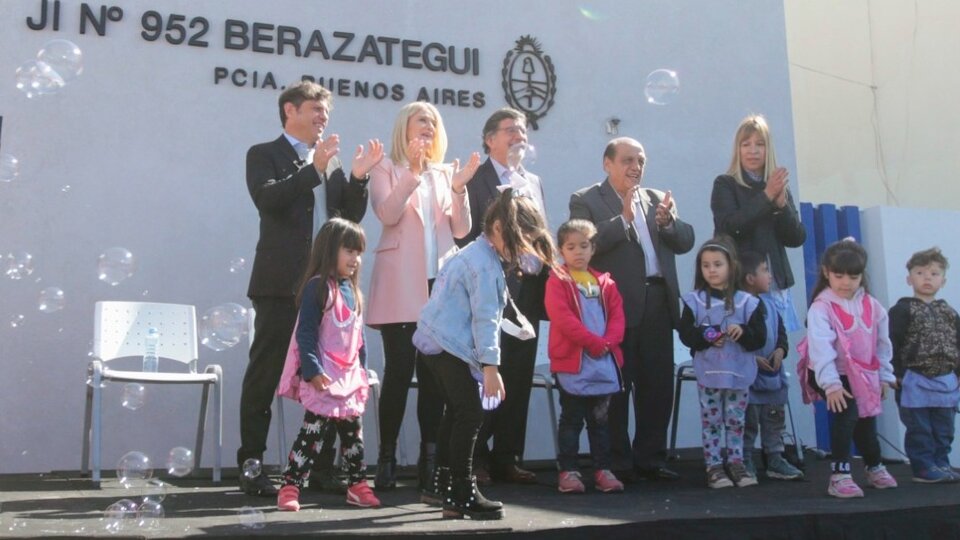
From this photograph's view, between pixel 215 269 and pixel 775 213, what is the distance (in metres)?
3.21

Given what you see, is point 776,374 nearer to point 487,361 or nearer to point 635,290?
point 635,290

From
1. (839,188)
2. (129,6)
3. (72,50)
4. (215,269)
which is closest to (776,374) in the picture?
(215,269)

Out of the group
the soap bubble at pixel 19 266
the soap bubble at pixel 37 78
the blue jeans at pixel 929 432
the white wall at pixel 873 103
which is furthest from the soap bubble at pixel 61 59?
the white wall at pixel 873 103

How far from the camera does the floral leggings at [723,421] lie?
5.38 m

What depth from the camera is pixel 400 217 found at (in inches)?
199

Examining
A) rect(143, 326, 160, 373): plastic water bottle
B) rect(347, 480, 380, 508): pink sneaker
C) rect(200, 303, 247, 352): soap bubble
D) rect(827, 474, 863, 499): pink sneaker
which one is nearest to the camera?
rect(347, 480, 380, 508): pink sneaker

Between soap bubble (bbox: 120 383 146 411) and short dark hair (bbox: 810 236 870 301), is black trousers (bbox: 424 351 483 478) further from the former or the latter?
short dark hair (bbox: 810 236 870 301)

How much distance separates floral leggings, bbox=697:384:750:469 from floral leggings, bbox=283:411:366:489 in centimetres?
182

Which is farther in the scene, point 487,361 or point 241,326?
point 241,326

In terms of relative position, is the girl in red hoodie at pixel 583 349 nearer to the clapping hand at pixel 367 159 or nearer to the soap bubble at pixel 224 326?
the clapping hand at pixel 367 159

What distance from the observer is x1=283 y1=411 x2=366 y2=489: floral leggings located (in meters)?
4.35

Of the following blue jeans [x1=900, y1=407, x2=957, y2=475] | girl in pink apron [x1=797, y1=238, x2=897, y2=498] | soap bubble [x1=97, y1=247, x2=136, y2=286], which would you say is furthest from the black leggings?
soap bubble [x1=97, y1=247, x2=136, y2=286]

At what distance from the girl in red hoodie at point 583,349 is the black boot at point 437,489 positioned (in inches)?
26.2

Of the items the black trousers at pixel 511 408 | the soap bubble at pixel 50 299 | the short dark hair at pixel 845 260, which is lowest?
the black trousers at pixel 511 408
